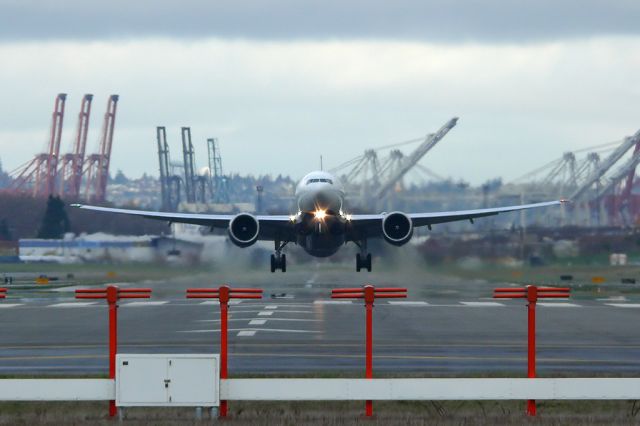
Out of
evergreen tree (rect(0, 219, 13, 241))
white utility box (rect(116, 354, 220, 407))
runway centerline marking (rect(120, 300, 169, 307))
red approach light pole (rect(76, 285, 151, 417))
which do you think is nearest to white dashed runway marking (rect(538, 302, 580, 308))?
runway centerline marking (rect(120, 300, 169, 307))

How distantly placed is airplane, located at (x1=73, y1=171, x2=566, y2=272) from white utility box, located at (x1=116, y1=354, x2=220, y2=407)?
2960 centimetres

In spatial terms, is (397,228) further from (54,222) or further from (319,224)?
(54,222)

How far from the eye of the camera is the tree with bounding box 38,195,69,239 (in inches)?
3095

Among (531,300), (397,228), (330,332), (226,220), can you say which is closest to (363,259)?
(397,228)

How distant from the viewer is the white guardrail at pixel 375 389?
18.7 metres

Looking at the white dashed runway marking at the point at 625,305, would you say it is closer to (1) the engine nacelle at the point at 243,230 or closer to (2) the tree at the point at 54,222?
(1) the engine nacelle at the point at 243,230

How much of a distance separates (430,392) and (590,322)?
19.5 meters

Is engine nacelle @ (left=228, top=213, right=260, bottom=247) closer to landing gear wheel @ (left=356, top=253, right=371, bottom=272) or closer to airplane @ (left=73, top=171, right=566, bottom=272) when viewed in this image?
airplane @ (left=73, top=171, right=566, bottom=272)

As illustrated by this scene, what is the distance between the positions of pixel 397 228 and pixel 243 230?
6551mm

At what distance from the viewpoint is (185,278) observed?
54656 millimetres

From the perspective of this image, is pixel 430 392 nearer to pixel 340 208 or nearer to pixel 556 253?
pixel 340 208

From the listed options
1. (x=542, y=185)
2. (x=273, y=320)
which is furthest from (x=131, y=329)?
(x=542, y=185)

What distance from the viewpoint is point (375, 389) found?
1866 cm

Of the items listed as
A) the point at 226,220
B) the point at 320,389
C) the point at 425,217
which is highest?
the point at 425,217
